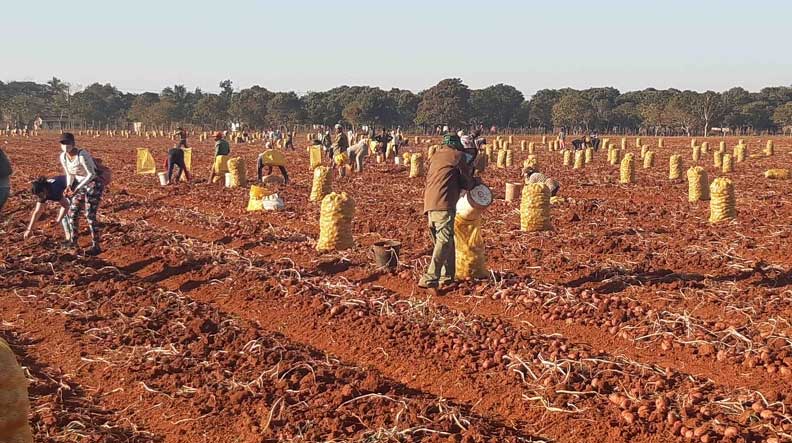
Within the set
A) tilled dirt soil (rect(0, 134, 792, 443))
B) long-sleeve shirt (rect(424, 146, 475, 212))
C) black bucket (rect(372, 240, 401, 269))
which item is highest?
long-sleeve shirt (rect(424, 146, 475, 212))

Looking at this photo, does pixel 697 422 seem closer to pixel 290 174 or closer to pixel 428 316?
pixel 428 316

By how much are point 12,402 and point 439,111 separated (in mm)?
81145

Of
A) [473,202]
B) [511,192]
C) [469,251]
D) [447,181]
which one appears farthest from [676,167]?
[447,181]

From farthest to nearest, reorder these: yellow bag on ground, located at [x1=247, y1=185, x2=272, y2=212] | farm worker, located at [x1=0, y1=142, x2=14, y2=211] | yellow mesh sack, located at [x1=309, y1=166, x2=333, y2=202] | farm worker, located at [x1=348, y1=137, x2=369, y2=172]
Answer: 1. farm worker, located at [x1=348, y1=137, x2=369, y2=172]
2. yellow mesh sack, located at [x1=309, y1=166, x2=333, y2=202]
3. yellow bag on ground, located at [x1=247, y1=185, x2=272, y2=212]
4. farm worker, located at [x1=0, y1=142, x2=14, y2=211]

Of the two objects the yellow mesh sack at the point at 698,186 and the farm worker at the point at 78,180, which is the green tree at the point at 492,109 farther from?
the farm worker at the point at 78,180

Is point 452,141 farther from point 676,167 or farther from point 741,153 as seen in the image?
point 741,153

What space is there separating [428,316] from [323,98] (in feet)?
295

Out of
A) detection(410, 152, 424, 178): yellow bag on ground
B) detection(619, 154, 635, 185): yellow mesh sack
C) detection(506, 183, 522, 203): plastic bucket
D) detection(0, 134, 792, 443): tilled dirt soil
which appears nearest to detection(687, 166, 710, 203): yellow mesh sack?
detection(0, 134, 792, 443): tilled dirt soil

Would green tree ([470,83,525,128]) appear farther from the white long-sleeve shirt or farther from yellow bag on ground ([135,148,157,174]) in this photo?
the white long-sleeve shirt

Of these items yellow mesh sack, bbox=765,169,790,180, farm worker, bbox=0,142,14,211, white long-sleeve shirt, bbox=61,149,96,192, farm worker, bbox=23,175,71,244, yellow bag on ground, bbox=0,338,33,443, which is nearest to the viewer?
yellow bag on ground, bbox=0,338,33,443

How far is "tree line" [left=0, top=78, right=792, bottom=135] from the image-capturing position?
242 ft

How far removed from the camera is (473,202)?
780cm

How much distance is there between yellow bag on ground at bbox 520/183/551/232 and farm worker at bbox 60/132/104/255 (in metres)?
6.49

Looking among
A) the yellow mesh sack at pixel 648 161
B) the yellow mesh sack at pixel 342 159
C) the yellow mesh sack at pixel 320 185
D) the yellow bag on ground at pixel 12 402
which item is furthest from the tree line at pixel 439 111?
the yellow bag on ground at pixel 12 402
